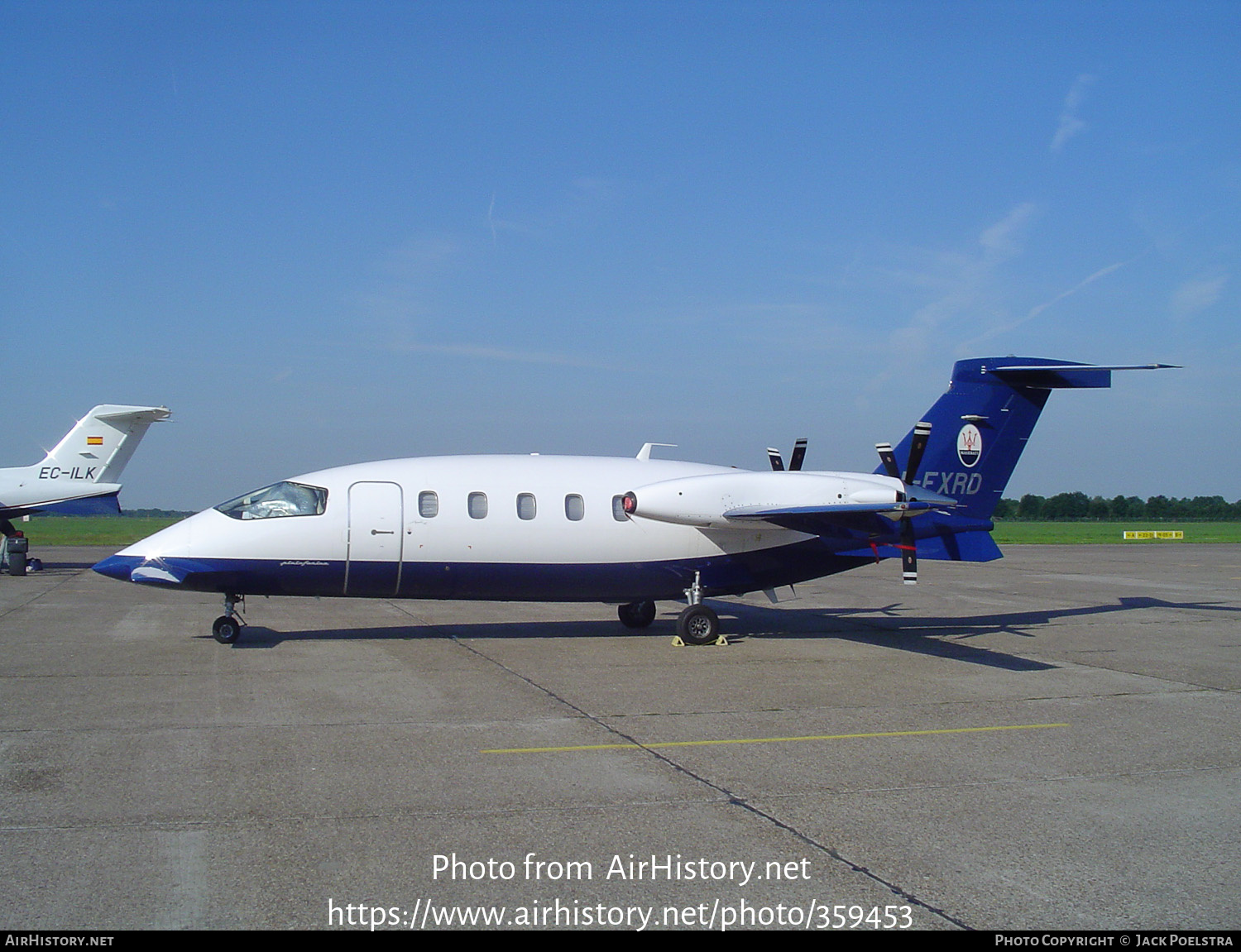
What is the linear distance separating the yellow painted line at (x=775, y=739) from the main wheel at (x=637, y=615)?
810cm

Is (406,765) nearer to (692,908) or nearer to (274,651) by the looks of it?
(692,908)

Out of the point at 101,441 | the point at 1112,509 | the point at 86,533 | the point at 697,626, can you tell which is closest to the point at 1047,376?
the point at 697,626

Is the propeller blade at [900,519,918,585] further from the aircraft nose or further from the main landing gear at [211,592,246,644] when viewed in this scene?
the aircraft nose

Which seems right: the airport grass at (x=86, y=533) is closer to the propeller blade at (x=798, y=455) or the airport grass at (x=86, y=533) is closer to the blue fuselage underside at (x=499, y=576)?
the blue fuselage underside at (x=499, y=576)

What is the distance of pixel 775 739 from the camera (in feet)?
30.1

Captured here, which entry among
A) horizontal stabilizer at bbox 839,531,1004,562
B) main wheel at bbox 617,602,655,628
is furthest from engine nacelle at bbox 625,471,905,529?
main wheel at bbox 617,602,655,628

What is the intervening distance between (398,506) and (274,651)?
9.08ft

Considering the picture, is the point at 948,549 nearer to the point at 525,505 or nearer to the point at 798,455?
the point at 798,455

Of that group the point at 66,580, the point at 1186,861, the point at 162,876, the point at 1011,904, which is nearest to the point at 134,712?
the point at 162,876

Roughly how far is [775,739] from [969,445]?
9382 mm

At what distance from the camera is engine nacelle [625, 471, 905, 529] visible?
15.0 meters

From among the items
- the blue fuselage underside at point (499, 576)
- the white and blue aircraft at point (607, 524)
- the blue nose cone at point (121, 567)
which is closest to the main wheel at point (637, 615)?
the white and blue aircraft at point (607, 524)

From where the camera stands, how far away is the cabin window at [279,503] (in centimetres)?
1446

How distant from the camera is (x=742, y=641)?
16.0 meters
